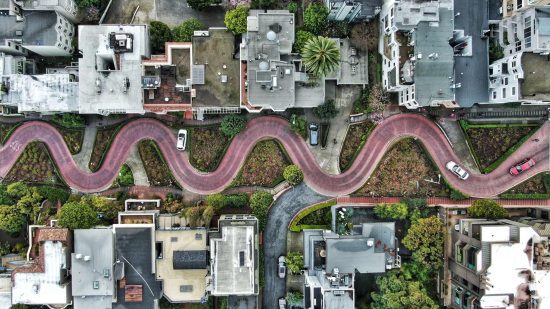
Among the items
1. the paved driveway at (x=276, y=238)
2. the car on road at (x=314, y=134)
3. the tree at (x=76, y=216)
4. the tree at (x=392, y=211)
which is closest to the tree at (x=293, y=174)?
the paved driveway at (x=276, y=238)

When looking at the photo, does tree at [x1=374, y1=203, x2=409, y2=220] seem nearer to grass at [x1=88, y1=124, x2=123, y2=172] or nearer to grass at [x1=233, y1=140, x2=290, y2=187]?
grass at [x1=233, y1=140, x2=290, y2=187]

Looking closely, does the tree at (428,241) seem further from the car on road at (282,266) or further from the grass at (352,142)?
the car on road at (282,266)

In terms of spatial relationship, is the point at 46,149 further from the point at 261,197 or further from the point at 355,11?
the point at 355,11

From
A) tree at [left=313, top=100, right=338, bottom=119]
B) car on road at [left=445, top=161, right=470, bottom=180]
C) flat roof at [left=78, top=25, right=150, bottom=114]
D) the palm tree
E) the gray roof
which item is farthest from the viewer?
car on road at [left=445, top=161, right=470, bottom=180]

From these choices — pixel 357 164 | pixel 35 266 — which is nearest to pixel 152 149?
pixel 35 266

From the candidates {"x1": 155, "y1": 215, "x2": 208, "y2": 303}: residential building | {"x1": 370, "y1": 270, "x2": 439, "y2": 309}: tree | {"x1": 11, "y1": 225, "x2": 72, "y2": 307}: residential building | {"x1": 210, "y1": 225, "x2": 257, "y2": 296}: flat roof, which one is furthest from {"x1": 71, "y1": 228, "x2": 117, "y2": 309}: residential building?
{"x1": 370, "y1": 270, "x2": 439, "y2": 309}: tree

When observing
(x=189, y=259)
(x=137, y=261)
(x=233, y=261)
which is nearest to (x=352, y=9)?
(x=233, y=261)
